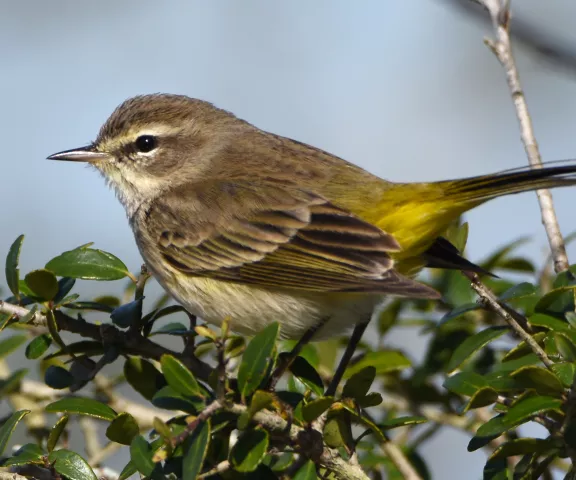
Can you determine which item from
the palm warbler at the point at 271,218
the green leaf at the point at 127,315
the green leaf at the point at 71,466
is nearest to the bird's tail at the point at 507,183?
the palm warbler at the point at 271,218

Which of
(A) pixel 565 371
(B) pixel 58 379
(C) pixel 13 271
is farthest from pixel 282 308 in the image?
(A) pixel 565 371

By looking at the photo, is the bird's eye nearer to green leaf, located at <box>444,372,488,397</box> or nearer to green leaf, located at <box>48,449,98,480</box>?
green leaf, located at <box>48,449,98,480</box>

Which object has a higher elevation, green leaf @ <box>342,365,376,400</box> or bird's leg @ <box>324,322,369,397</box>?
bird's leg @ <box>324,322,369,397</box>

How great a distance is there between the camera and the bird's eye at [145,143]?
429cm

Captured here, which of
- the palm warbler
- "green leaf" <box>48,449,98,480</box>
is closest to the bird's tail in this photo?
the palm warbler

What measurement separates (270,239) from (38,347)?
1.18 meters

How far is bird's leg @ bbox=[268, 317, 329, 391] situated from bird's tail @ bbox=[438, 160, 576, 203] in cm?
71

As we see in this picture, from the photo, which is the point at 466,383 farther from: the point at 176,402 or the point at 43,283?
the point at 43,283

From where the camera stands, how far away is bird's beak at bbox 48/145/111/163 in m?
4.24

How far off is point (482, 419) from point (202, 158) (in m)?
1.98

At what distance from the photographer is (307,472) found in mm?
2244

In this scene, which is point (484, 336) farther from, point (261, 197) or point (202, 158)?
point (202, 158)

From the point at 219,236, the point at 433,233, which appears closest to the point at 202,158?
the point at 219,236

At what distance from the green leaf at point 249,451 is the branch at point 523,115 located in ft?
4.02
